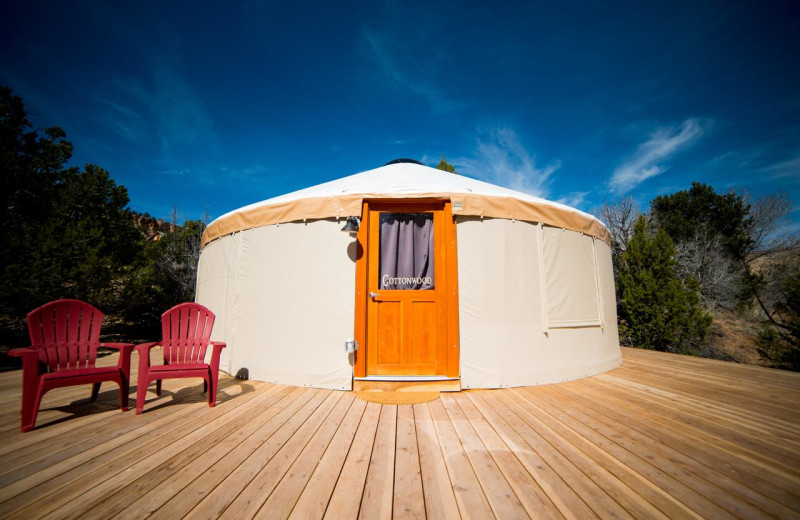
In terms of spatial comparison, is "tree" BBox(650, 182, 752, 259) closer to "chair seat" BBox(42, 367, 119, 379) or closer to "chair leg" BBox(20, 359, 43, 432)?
"chair seat" BBox(42, 367, 119, 379)

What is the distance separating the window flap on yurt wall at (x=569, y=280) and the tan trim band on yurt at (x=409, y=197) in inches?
7.4

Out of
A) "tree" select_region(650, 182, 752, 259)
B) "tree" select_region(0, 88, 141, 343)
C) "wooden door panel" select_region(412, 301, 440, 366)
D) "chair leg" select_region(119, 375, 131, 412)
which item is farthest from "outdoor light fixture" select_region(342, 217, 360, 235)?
"tree" select_region(650, 182, 752, 259)

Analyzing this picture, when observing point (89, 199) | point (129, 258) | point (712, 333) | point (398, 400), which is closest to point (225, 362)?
point (398, 400)

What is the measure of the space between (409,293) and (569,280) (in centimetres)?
218

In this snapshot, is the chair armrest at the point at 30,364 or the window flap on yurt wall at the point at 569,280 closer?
the chair armrest at the point at 30,364

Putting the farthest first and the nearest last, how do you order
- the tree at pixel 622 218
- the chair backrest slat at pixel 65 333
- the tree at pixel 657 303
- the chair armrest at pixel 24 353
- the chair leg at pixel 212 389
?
the tree at pixel 622 218
the tree at pixel 657 303
the chair leg at pixel 212 389
the chair backrest slat at pixel 65 333
the chair armrest at pixel 24 353

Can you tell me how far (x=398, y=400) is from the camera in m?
2.60

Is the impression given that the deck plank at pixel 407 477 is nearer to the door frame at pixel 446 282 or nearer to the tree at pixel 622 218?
the door frame at pixel 446 282

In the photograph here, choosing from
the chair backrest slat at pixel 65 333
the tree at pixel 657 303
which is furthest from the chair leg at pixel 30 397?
the tree at pixel 657 303

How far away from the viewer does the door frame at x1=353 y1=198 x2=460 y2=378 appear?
2.99 metres

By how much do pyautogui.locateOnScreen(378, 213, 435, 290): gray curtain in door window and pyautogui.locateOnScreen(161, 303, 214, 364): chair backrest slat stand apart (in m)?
1.87

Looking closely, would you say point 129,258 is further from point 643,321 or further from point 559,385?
point 643,321

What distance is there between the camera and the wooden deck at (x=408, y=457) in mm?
1196

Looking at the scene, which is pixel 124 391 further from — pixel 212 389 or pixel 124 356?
pixel 212 389
